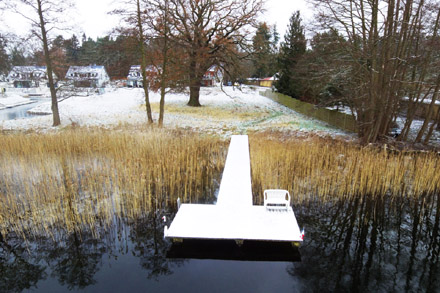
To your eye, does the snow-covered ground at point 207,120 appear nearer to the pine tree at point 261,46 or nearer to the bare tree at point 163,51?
the bare tree at point 163,51

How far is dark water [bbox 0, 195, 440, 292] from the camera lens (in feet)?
13.3

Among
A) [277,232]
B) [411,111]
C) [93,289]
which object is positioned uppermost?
[411,111]

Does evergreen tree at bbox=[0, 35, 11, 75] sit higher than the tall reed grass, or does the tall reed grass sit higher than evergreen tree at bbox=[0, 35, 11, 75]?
evergreen tree at bbox=[0, 35, 11, 75]

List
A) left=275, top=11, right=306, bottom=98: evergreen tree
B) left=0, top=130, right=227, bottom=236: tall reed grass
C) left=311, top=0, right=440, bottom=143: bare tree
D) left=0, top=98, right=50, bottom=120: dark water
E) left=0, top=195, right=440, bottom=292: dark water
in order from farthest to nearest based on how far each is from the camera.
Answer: left=275, top=11, right=306, bottom=98: evergreen tree → left=0, top=98, right=50, bottom=120: dark water → left=311, top=0, right=440, bottom=143: bare tree → left=0, top=130, right=227, bottom=236: tall reed grass → left=0, top=195, right=440, bottom=292: dark water

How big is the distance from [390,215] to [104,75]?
2177 inches

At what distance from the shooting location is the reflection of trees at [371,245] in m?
4.10

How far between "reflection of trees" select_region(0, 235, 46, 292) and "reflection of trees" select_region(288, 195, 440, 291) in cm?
366

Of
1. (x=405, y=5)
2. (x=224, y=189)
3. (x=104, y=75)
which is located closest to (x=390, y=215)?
(x=224, y=189)

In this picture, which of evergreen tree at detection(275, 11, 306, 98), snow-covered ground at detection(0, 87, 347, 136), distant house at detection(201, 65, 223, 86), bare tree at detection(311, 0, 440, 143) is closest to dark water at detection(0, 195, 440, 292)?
bare tree at detection(311, 0, 440, 143)

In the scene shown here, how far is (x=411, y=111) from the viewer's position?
10547mm

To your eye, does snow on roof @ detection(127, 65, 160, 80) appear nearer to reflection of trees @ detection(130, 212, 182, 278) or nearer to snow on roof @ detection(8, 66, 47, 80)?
snow on roof @ detection(8, 66, 47, 80)

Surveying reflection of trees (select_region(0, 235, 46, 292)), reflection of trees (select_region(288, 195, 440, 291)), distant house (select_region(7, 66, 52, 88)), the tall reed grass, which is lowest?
reflection of trees (select_region(0, 235, 46, 292))

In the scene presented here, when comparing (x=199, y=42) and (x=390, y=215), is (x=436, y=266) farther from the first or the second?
(x=199, y=42)

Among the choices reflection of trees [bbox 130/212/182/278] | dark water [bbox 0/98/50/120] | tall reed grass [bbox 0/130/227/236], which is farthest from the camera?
dark water [bbox 0/98/50/120]
